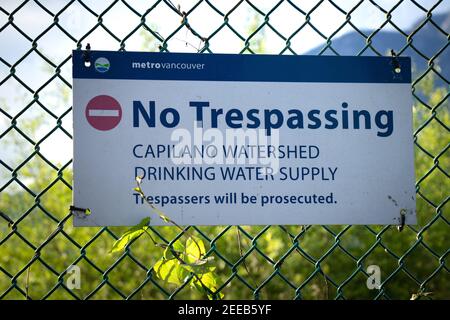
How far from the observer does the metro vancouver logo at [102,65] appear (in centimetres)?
162

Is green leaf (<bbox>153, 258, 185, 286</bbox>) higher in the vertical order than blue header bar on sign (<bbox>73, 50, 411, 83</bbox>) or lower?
lower

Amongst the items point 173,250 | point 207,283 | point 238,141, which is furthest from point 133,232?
point 238,141

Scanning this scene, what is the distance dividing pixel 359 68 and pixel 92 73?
0.80 m

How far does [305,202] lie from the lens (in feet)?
5.45

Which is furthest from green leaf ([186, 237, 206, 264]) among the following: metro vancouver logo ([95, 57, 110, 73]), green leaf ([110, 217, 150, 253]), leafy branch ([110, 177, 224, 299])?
metro vancouver logo ([95, 57, 110, 73])

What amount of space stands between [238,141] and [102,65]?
443 mm

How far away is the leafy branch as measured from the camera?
1.57 metres

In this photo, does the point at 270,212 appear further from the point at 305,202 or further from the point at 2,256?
the point at 2,256

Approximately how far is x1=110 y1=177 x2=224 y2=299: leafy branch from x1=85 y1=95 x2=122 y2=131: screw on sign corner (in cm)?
18

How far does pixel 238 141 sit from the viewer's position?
1.65 meters

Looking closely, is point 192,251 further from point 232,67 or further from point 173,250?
point 232,67

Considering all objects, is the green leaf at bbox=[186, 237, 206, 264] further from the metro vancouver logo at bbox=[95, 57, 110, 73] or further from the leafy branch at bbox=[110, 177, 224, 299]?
the metro vancouver logo at bbox=[95, 57, 110, 73]

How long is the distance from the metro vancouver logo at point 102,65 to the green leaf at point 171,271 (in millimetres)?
562
